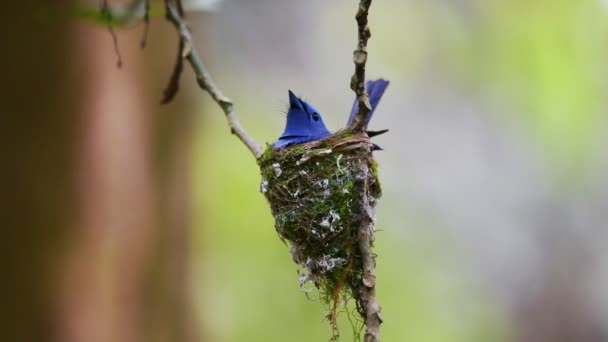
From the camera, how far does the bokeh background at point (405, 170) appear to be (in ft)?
9.52

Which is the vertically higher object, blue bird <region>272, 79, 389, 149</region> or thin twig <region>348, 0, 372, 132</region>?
blue bird <region>272, 79, 389, 149</region>

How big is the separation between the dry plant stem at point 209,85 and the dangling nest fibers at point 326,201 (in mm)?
152

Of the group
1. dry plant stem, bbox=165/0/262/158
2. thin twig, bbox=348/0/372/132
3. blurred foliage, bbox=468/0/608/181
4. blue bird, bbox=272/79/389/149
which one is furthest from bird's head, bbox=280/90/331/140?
blurred foliage, bbox=468/0/608/181

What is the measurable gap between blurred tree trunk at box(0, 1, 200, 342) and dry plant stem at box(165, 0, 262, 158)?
3.00ft

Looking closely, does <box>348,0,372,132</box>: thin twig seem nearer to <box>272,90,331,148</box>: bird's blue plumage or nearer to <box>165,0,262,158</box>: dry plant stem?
<box>165,0,262,158</box>: dry plant stem

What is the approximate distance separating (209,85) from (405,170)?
2.15 meters

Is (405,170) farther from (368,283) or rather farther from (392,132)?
(368,283)

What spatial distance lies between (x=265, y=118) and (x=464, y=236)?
4.02 ft

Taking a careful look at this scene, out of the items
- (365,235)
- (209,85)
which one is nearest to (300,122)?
(209,85)

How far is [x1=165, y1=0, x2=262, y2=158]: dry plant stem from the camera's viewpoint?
1184 mm

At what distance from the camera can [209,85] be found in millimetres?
1289

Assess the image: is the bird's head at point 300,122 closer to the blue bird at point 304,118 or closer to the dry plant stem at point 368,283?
the blue bird at point 304,118

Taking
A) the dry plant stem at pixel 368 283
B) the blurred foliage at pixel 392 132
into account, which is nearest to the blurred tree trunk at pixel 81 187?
the blurred foliage at pixel 392 132

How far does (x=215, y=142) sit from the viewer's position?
3.31 m
